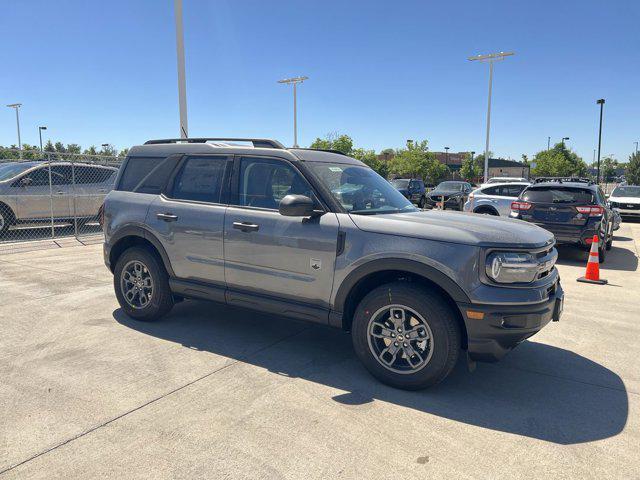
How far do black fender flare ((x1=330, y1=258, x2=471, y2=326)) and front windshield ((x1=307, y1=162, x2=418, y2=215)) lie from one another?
57cm

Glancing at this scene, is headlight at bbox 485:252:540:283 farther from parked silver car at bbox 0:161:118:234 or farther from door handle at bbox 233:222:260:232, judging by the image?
parked silver car at bbox 0:161:118:234

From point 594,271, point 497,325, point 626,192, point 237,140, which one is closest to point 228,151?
point 237,140

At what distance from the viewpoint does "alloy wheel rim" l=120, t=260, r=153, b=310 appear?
16.6 feet

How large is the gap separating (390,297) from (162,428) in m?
1.78

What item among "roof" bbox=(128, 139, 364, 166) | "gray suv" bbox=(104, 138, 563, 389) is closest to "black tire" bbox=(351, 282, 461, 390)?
"gray suv" bbox=(104, 138, 563, 389)

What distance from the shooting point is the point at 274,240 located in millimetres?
4094

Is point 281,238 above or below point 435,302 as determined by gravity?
above

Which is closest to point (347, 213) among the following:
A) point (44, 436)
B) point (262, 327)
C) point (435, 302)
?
point (435, 302)

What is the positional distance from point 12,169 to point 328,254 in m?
11.4

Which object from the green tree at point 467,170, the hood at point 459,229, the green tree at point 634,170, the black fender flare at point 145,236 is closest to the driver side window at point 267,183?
the hood at point 459,229

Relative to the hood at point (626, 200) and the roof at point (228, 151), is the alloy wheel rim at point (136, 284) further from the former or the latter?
the hood at point (626, 200)

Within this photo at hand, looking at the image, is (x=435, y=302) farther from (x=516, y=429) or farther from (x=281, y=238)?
(x=281, y=238)

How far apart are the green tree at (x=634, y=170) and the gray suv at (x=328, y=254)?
7288 cm

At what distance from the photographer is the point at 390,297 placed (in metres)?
3.56
